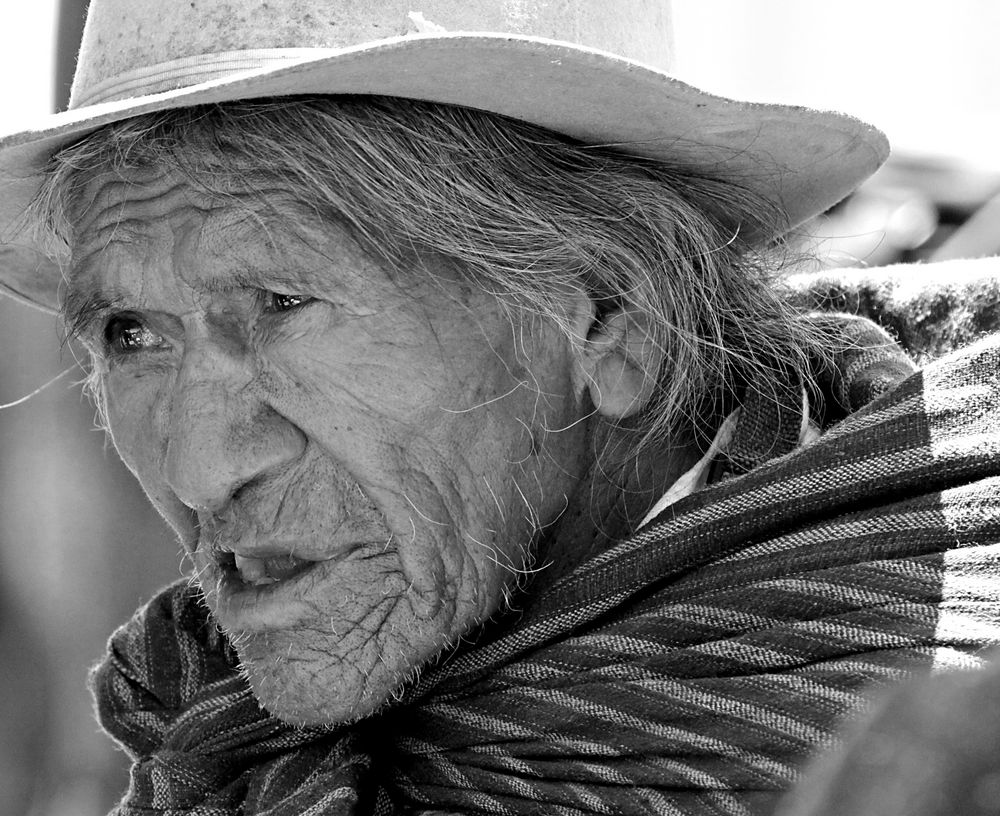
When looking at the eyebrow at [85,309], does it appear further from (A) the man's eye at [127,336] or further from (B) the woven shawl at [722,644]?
(B) the woven shawl at [722,644]

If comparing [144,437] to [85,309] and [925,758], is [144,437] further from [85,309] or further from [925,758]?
[925,758]

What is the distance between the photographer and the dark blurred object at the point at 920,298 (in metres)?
2.20

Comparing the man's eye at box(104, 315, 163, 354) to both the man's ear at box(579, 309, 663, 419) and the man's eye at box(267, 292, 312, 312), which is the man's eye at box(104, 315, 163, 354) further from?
the man's ear at box(579, 309, 663, 419)

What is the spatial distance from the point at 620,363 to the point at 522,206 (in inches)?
11.6

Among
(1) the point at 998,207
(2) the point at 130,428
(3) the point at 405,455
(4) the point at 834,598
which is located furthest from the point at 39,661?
(1) the point at 998,207

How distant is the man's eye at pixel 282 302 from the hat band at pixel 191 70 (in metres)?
0.30

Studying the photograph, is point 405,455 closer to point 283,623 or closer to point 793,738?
point 283,623

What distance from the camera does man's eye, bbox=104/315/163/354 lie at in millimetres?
1998

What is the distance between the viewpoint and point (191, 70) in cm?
172

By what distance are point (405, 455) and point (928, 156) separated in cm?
600

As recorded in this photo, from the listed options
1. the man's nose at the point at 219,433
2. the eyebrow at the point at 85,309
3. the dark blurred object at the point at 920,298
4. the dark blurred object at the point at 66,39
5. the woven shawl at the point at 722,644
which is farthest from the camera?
the dark blurred object at the point at 66,39

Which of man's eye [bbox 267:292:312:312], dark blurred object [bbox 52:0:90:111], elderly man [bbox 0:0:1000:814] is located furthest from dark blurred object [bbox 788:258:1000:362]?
dark blurred object [bbox 52:0:90:111]

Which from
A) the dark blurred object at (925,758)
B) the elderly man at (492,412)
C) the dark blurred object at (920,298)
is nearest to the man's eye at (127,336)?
the elderly man at (492,412)

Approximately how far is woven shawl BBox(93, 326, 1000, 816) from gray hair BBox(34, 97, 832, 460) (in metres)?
0.21
